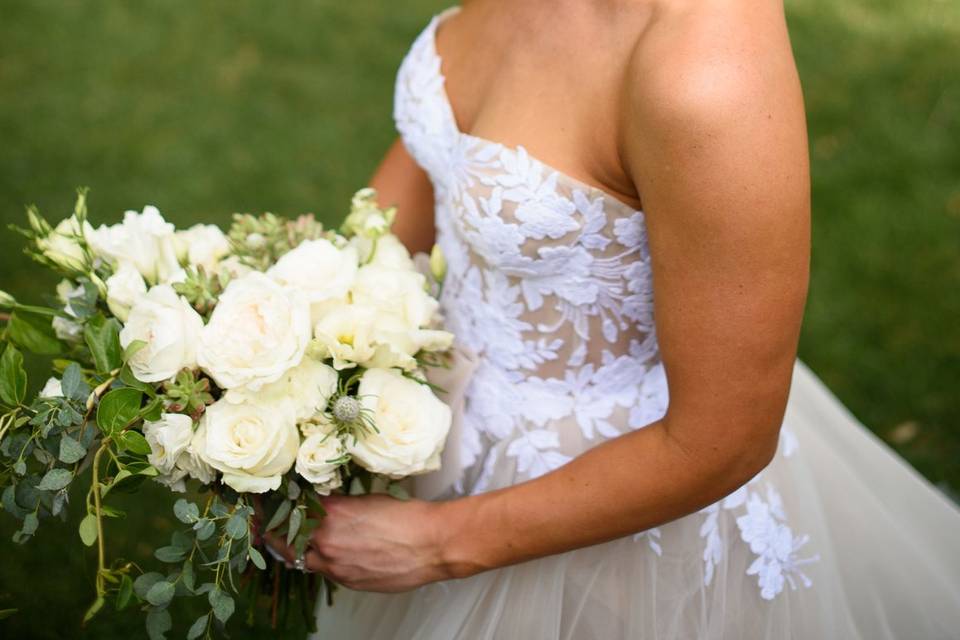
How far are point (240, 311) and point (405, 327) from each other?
10.9 inches

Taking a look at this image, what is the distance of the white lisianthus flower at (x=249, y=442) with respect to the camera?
1425 mm

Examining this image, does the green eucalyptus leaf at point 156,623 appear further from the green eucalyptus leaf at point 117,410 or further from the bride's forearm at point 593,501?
the bride's forearm at point 593,501

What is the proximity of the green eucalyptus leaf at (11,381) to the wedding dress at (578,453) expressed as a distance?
794mm

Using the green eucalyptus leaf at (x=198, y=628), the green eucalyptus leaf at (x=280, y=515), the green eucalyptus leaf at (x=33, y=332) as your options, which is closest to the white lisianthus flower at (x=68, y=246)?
the green eucalyptus leaf at (x=33, y=332)

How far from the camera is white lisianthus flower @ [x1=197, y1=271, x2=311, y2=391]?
1438mm

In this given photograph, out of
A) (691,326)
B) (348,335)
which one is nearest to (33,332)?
(348,335)

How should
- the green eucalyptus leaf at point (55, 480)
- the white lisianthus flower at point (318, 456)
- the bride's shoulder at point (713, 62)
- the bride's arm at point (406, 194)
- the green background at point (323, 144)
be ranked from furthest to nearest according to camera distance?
the green background at point (323, 144) → the bride's arm at point (406, 194) → the white lisianthus flower at point (318, 456) → the green eucalyptus leaf at point (55, 480) → the bride's shoulder at point (713, 62)

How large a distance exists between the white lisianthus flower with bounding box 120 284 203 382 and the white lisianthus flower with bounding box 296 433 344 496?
0.76 feet

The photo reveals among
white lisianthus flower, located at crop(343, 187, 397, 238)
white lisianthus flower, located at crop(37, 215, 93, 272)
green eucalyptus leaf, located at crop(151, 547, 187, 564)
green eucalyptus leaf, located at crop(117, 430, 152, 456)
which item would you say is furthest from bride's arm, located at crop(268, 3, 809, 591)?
white lisianthus flower, located at crop(37, 215, 93, 272)

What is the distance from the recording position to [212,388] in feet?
5.07

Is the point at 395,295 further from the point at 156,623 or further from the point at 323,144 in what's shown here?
the point at 323,144

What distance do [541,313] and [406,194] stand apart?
1.94 ft

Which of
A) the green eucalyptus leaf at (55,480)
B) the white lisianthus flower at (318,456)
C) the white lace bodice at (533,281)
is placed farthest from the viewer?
the white lace bodice at (533,281)

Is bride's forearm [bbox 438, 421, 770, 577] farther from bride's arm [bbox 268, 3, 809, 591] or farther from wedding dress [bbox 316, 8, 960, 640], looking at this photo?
wedding dress [bbox 316, 8, 960, 640]
